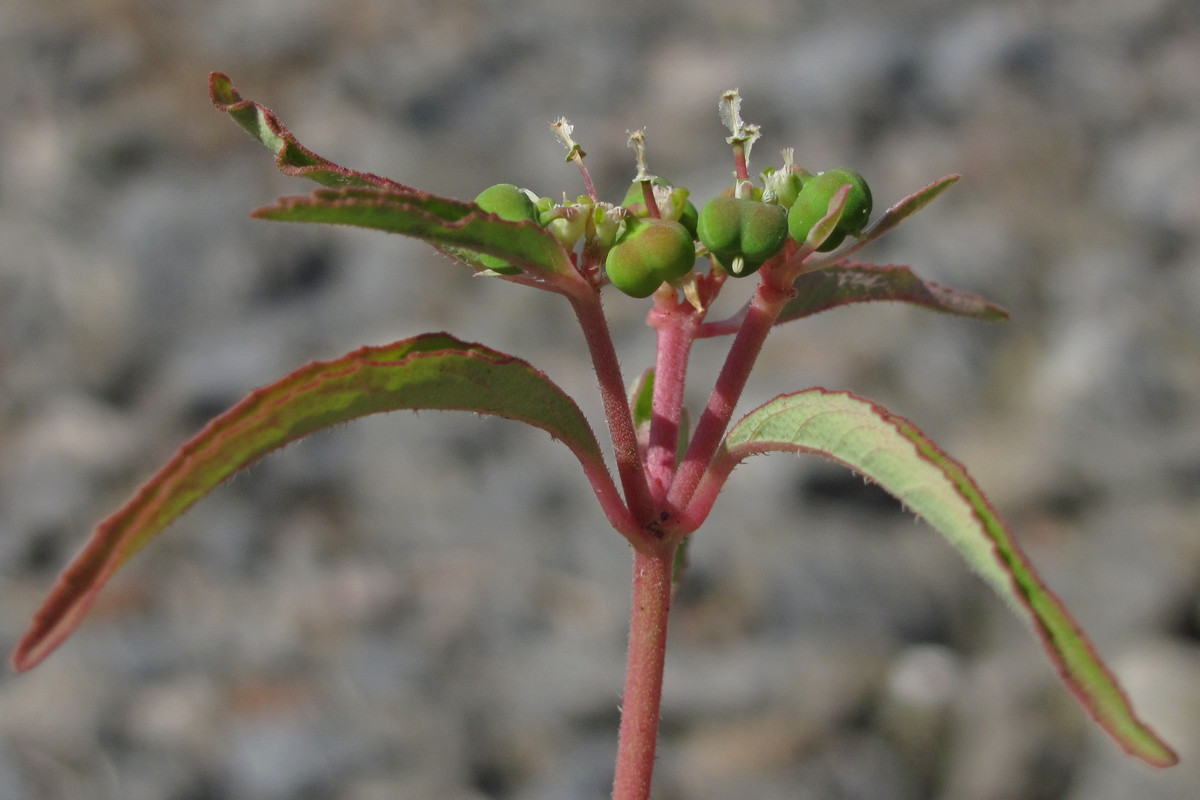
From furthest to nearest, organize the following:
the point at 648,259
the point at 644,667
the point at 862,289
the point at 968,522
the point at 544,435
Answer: the point at 544,435 → the point at 862,289 → the point at 644,667 → the point at 648,259 → the point at 968,522

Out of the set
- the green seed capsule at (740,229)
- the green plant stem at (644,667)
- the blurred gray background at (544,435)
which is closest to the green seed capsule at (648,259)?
the green seed capsule at (740,229)

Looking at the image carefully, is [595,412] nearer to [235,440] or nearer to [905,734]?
[905,734]

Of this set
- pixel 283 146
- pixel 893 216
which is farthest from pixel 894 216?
pixel 283 146

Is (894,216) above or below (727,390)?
above

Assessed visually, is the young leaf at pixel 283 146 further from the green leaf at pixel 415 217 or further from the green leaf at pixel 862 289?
the green leaf at pixel 862 289

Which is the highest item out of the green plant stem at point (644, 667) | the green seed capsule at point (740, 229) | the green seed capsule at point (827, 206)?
the green seed capsule at point (827, 206)

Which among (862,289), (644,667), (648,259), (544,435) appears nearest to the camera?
(648,259)

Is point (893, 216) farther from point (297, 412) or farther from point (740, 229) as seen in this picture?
point (297, 412)
